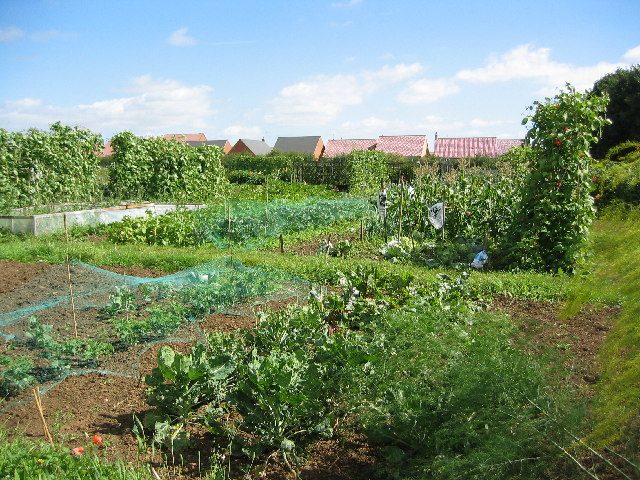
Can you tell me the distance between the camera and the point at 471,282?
7.91 meters

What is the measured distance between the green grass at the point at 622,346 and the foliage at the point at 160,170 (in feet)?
49.3

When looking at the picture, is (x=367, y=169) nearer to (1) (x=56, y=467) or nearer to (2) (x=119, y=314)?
(2) (x=119, y=314)

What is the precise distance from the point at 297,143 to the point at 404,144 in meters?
14.0

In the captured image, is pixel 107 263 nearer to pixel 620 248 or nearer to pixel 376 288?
pixel 376 288

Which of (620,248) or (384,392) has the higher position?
(620,248)

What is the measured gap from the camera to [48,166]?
14508 mm

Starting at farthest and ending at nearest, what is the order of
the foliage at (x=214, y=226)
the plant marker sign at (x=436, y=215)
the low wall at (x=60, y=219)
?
1. the low wall at (x=60, y=219)
2. the foliage at (x=214, y=226)
3. the plant marker sign at (x=436, y=215)

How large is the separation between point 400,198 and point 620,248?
952 centimetres

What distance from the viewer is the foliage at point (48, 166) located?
532 inches

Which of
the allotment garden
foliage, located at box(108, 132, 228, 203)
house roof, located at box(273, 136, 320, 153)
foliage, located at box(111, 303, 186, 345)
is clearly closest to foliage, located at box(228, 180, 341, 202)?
foliage, located at box(108, 132, 228, 203)

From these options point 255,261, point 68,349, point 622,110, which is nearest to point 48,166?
point 255,261

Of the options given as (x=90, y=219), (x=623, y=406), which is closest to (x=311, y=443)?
(x=623, y=406)

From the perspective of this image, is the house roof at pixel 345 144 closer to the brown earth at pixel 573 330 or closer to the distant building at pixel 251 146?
the distant building at pixel 251 146

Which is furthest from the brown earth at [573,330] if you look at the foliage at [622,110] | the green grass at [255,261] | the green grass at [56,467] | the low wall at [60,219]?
the foliage at [622,110]
